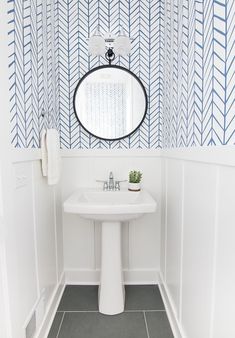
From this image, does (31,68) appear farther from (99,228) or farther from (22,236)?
(99,228)

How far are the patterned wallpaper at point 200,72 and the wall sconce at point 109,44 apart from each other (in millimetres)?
306

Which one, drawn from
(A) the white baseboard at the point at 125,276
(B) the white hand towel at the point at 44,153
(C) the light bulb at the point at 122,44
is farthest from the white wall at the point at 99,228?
(C) the light bulb at the point at 122,44

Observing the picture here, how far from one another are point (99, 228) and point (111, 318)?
24.9 inches

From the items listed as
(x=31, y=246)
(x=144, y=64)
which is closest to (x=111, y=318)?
(x=31, y=246)

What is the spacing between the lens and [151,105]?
5.90ft

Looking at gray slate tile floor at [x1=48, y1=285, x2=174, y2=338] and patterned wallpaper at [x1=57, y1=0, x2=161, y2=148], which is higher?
patterned wallpaper at [x1=57, y1=0, x2=161, y2=148]

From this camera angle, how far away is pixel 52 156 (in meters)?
1.42

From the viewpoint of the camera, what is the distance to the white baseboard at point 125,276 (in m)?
1.90

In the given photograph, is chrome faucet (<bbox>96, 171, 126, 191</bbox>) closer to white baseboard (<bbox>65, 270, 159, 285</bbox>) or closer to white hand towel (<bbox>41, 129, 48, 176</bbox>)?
white hand towel (<bbox>41, 129, 48, 176</bbox>)

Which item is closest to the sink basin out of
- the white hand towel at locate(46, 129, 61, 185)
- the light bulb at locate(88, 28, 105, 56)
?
the white hand towel at locate(46, 129, 61, 185)

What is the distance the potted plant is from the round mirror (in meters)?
0.31

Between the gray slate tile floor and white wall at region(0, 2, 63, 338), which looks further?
the gray slate tile floor

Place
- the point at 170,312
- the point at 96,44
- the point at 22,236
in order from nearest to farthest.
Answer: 1. the point at 22,236
2. the point at 170,312
3. the point at 96,44

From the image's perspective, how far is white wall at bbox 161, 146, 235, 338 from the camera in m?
0.77
